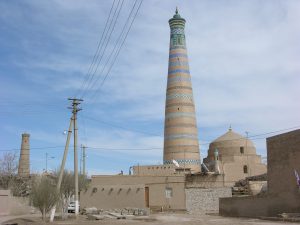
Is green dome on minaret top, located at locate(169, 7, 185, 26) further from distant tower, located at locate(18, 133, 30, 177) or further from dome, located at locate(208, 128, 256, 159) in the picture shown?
distant tower, located at locate(18, 133, 30, 177)

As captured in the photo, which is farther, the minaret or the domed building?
the minaret

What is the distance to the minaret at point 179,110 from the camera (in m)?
56.7

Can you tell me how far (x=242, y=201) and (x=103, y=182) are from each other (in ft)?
46.3

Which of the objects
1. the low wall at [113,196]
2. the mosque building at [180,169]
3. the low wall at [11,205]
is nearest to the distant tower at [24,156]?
the low wall at [11,205]

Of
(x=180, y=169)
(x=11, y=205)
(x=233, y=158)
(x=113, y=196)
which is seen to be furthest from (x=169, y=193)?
(x=11, y=205)

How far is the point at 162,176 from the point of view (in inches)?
1781

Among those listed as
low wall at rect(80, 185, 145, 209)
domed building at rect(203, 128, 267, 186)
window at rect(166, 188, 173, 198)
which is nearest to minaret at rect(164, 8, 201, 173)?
domed building at rect(203, 128, 267, 186)

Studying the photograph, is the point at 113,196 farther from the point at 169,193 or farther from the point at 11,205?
the point at 11,205

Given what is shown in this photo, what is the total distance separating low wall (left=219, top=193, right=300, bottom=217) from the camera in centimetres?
2992

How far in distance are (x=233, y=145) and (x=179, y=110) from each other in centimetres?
713

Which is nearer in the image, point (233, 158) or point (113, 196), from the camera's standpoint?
point (113, 196)

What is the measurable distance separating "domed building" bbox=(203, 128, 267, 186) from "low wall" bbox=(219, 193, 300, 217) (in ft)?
36.9

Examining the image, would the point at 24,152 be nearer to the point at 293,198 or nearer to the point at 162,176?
the point at 162,176

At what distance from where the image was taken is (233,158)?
53094mm
